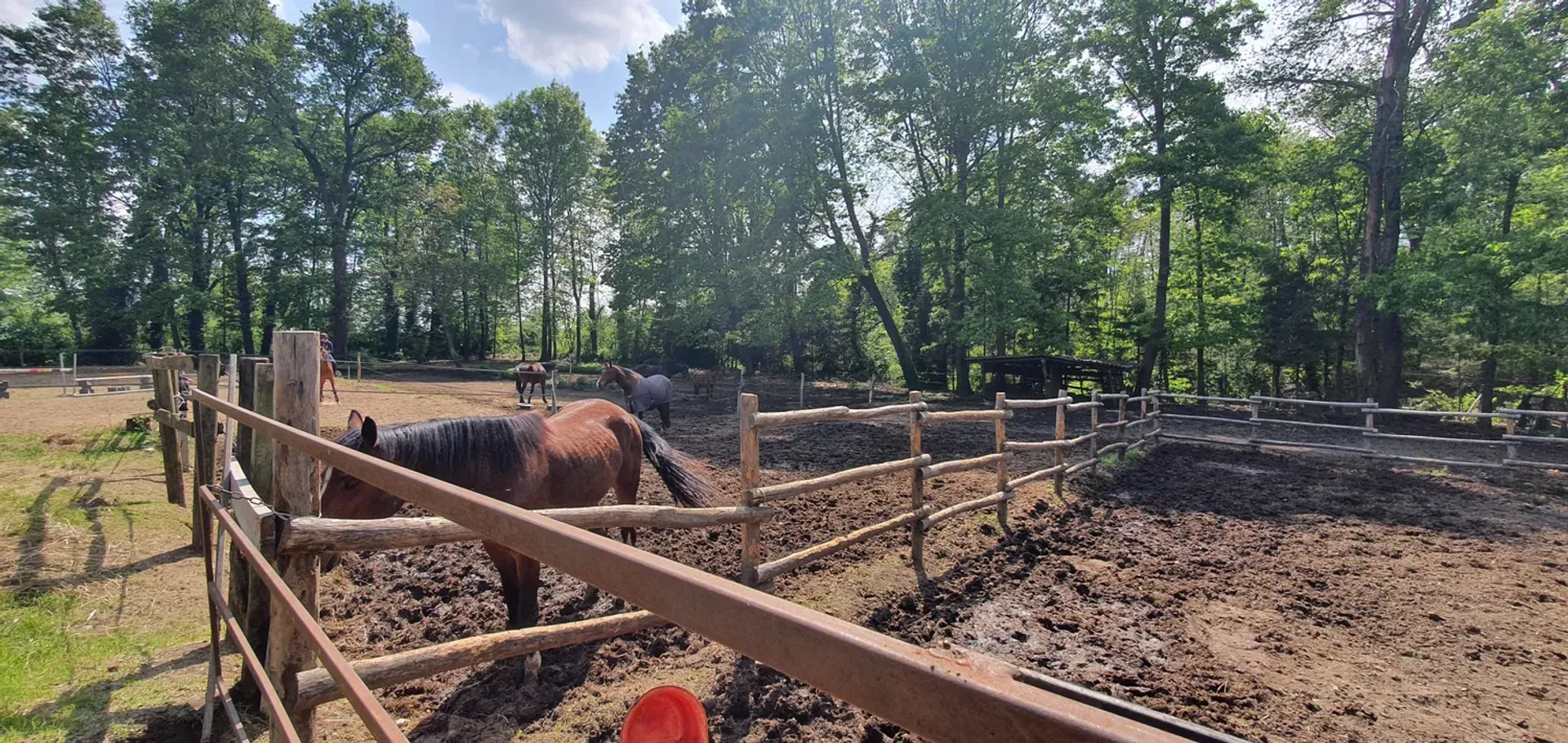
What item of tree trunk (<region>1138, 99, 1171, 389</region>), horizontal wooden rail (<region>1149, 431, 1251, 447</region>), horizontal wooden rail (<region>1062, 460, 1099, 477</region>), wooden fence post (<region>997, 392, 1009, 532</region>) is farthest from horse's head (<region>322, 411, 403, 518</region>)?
tree trunk (<region>1138, 99, 1171, 389</region>)

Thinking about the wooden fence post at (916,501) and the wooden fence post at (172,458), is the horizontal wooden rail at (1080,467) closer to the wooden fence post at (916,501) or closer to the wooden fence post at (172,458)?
the wooden fence post at (916,501)

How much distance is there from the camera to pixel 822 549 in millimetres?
4145

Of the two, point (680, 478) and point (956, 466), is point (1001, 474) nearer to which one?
point (956, 466)

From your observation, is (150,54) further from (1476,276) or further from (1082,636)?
(1476,276)

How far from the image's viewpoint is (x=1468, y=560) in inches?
204

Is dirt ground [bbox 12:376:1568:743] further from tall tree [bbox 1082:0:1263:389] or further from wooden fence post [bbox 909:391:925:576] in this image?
tall tree [bbox 1082:0:1263:389]

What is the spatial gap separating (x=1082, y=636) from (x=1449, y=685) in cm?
181

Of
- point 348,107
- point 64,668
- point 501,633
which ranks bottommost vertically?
point 64,668

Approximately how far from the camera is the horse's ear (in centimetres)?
274

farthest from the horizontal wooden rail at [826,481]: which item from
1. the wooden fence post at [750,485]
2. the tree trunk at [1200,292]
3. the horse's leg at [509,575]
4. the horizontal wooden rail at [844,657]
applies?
the tree trunk at [1200,292]

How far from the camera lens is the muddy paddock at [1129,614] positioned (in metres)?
2.91

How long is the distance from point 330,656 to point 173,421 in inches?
213

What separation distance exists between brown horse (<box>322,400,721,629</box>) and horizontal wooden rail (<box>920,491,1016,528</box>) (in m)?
1.85

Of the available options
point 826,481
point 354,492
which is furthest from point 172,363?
point 826,481
